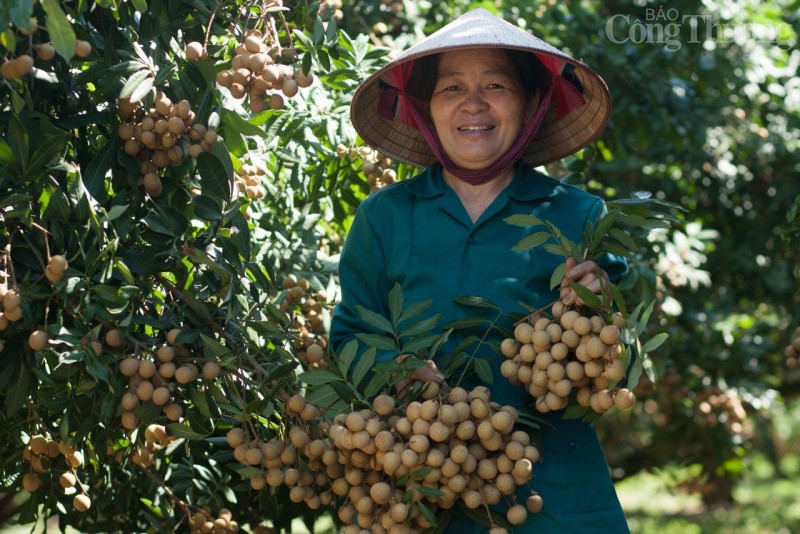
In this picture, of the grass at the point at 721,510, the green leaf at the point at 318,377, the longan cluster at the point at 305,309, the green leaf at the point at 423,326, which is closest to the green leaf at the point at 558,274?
the green leaf at the point at 423,326

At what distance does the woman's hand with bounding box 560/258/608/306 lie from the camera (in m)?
2.02

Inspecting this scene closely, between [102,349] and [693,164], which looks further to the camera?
[693,164]

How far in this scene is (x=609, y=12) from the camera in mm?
4590

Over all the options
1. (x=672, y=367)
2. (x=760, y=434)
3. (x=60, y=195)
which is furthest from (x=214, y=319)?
(x=760, y=434)

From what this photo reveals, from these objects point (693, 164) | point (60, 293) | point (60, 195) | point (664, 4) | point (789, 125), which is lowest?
point (693, 164)

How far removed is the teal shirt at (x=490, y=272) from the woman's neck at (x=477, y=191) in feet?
0.09

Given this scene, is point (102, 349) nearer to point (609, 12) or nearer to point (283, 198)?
point (283, 198)

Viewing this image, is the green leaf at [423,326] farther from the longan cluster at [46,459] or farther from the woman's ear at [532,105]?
the longan cluster at [46,459]

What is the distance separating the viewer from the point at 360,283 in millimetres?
2266

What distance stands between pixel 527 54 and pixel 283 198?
2.86 ft

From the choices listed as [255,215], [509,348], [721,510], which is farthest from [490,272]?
[721,510]

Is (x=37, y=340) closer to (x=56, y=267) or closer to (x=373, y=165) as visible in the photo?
(x=56, y=267)

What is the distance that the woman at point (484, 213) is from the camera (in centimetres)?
212

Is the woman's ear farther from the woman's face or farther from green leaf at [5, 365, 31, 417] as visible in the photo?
green leaf at [5, 365, 31, 417]
